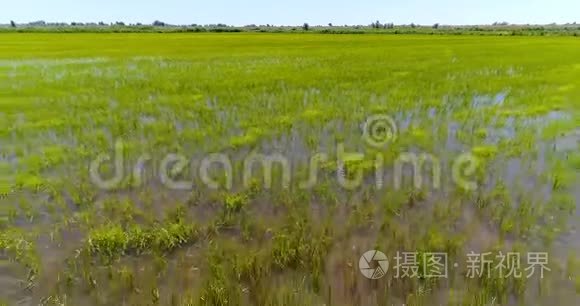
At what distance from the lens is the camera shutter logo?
307 cm

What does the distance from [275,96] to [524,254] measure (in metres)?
7.30

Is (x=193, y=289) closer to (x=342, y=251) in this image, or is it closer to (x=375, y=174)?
(x=342, y=251)

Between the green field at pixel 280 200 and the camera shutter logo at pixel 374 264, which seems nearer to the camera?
the green field at pixel 280 200

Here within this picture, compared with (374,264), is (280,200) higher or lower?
higher

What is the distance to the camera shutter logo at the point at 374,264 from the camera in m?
3.07

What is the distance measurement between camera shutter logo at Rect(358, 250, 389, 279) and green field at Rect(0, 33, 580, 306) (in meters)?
0.06

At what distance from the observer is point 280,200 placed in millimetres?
4391

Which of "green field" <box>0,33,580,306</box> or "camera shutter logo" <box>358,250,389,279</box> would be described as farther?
"camera shutter logo" <box>358,250,389,279</box>

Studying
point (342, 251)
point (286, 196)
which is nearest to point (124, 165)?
point (286, 196)

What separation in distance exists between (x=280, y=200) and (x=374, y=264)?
1489 mm

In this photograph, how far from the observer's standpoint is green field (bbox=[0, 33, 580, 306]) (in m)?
2.95

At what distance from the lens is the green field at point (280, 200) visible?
9.66 ft

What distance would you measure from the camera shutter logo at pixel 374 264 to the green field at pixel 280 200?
6 centimetres

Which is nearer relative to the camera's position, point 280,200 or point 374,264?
point 374,264
